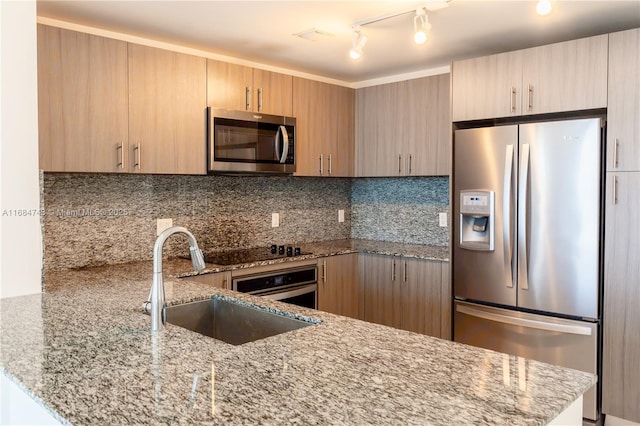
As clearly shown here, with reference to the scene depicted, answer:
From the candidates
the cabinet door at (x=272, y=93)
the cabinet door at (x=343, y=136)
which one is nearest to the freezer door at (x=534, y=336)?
the cabinet door at (x=343, y=136)

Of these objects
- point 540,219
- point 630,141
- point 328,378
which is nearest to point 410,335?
point 328,378

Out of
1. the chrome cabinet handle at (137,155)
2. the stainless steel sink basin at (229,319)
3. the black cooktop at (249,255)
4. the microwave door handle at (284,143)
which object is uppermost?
the microwave door handle at (284,143)

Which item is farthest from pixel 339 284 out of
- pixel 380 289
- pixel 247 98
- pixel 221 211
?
pixel 247 98

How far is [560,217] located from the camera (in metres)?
2.79

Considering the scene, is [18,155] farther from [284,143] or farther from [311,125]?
[311,125]

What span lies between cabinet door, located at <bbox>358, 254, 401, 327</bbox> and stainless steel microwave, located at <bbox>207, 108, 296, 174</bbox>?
0.97m

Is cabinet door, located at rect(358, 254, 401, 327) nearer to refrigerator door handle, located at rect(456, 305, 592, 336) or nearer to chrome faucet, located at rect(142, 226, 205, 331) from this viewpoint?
refrigerator door handle, located at rect(456, 305, 592, 336)

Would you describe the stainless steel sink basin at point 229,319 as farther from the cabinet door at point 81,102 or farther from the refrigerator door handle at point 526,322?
the refrigerator door handle at point 526,322

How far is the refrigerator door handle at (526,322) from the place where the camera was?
2.76 metres

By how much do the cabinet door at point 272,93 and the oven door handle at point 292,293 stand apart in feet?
4.23

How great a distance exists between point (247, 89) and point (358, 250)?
1.49 metres

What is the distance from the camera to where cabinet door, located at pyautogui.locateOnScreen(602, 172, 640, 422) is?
8.54ft

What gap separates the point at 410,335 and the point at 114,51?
232 centimetres

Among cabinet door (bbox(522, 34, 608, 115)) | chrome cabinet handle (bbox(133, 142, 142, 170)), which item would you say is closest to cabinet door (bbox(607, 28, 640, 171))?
cabinet door (bbox(522, 34, 608, 115))
